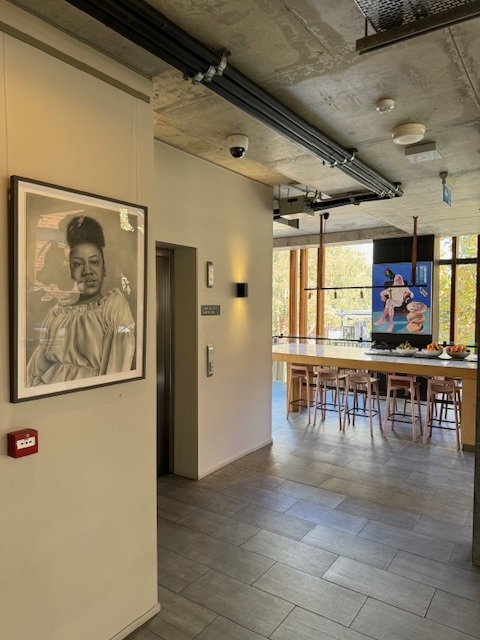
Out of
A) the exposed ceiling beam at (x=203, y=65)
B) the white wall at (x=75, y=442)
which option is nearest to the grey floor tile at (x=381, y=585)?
the white wall at (x=75, y=442)

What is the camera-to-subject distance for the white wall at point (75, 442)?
176 cm

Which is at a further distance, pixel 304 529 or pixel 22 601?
pixel 304 529

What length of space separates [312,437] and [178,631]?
140 inches

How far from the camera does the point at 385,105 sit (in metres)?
2.69

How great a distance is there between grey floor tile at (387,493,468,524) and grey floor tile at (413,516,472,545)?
81 mm

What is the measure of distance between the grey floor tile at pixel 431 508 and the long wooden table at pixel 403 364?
1.43 metres

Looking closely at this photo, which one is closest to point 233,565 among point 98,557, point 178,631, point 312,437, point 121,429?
point 178,631

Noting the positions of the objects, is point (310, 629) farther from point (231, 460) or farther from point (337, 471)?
point (231, 460)

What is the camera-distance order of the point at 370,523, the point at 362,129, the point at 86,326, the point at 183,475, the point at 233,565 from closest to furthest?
the point at 86,326
the point at 233,565
the point at 362,129
the point at 370,523
the point at 183,475

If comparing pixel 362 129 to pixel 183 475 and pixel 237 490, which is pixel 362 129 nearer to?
pixel 237 490

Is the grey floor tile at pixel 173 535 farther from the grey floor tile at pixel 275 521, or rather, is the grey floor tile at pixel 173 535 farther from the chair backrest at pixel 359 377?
the chair backrest at pixel 359 377

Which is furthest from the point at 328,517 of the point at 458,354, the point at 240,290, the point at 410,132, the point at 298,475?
the point at 458,354

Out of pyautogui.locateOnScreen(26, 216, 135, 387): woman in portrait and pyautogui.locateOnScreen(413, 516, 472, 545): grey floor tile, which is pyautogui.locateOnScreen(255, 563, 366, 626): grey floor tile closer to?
pyautogui.locateOnScreen(413, 516, 472, 545): grey floor tile

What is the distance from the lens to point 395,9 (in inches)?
67.1
